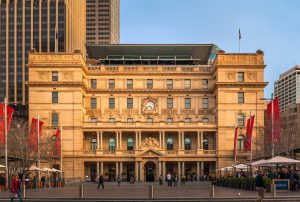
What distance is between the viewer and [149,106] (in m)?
127

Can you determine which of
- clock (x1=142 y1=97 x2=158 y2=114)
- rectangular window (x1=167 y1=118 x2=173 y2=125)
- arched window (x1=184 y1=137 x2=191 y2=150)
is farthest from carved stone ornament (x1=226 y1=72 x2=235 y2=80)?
clock (x1=142 y1=97 x2=158 y2=114)

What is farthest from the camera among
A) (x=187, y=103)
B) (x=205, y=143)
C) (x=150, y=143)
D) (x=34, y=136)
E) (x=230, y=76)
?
(x=187, y=103)

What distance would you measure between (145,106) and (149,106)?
755mm

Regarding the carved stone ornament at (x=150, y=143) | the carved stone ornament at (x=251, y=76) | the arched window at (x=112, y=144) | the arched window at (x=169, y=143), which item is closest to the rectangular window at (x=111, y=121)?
the arched window at (x=112, y=144)

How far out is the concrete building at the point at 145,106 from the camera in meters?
119

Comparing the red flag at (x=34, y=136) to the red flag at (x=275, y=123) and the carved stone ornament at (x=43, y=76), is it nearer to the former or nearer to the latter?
the carved stone ornament at (x=43, y=76)

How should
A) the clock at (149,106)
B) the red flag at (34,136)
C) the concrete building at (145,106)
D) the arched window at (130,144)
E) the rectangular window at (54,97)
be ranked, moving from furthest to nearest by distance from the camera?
1. the clock at (149,106)
2. the arched window at (130,144)
3. the rectangular window at (54,97)
4. the concrete building at (145,106)
5. the red flag at (34,136)

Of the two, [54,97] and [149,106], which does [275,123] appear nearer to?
[54,97]

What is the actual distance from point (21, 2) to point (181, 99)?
87.5m

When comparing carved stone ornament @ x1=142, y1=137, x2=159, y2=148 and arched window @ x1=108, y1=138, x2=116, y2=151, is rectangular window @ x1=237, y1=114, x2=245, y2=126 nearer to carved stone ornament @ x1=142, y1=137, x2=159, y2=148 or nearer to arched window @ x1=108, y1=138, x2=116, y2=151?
carved stone ornament @ x1=142, y1=137, x2=159, y2=148

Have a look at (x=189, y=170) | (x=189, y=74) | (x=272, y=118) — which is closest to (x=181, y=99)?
(x=189, y=74)

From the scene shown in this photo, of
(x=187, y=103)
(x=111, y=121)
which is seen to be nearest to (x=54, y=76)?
(x=111, y=121)

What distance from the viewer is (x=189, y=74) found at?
127062 mm

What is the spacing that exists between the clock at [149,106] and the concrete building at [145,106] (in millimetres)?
183
